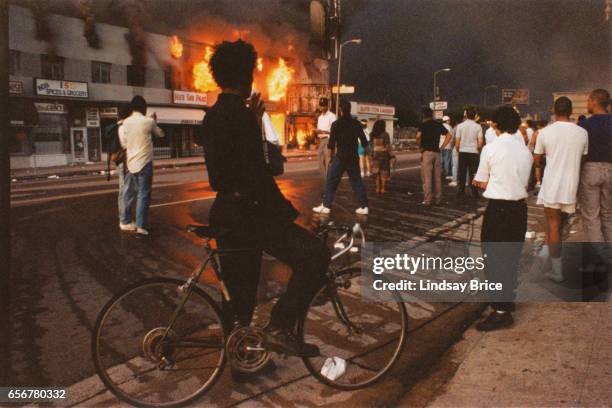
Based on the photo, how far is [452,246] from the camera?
6.94 meters

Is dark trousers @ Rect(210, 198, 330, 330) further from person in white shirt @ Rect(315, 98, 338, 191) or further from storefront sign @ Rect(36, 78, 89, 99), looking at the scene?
storefront sign @ Rect(36, 78, 89, 99)

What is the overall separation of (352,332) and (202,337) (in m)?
1.02

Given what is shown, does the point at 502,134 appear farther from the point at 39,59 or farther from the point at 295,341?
the point at 39,59

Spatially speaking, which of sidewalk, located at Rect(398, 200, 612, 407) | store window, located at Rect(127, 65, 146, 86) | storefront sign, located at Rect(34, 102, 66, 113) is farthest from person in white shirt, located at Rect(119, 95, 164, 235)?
store window, located at Rect(127, 65, 146, 86)

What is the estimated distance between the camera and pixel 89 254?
669 cm

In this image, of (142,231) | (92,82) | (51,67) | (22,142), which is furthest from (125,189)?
(92,82)

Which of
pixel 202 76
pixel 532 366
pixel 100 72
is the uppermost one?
pixel 202 76

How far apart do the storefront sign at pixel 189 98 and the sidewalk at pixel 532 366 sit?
3484cm

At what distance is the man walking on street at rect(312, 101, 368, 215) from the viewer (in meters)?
9.22

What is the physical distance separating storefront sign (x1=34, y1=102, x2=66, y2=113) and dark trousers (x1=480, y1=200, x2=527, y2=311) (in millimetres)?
29591

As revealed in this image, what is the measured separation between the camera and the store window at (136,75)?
118 ft

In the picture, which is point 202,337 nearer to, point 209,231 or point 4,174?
point 209,231

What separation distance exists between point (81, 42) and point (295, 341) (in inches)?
1348

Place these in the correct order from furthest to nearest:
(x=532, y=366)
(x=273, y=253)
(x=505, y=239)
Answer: (x=505, y=239) → (x=532, y=366) → (x=273, y=253)
